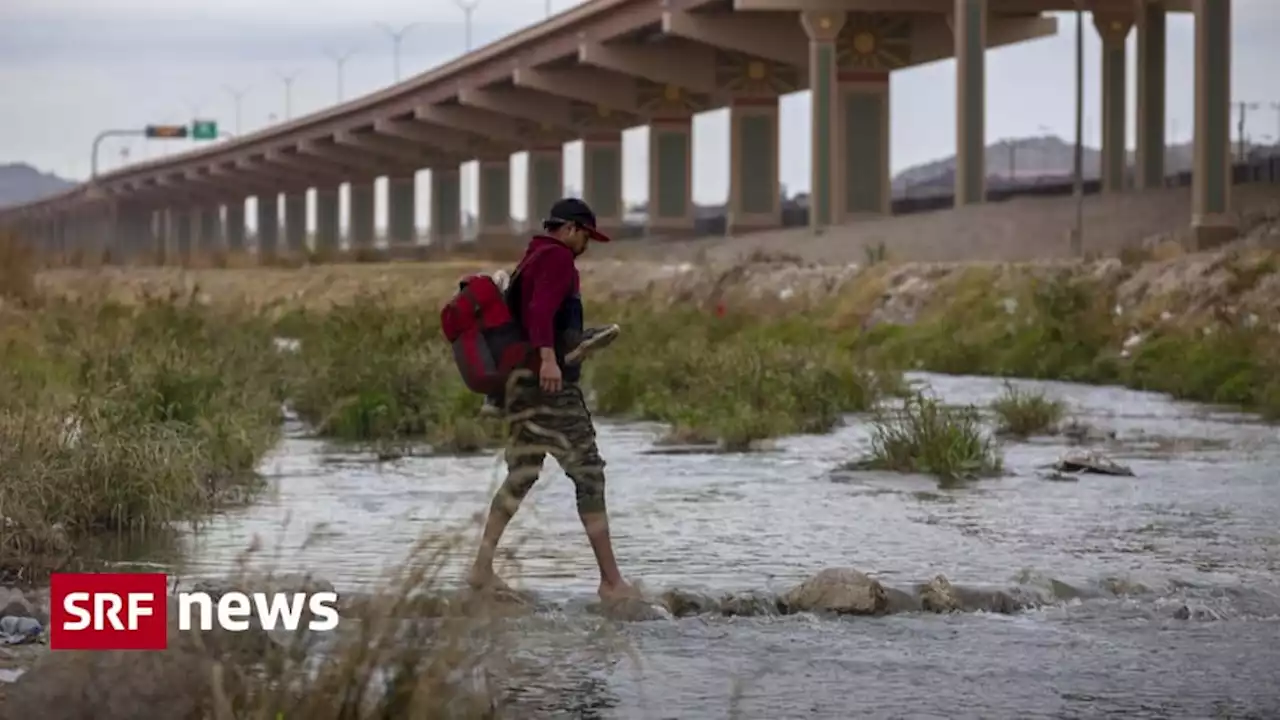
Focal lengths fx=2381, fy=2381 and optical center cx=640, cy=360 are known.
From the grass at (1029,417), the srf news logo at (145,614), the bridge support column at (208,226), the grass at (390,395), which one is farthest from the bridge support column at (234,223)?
the srf news logo at (145,614)

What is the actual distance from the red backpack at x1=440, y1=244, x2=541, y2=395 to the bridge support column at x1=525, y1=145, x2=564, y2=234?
85.4 meters

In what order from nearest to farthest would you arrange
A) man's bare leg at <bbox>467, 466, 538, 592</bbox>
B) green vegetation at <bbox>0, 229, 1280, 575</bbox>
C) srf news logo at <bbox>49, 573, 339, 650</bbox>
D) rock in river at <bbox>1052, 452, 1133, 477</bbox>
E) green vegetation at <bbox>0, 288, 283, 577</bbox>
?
srf news logo at <bbox>49, 573, 339, 650</bbox> → man's bare leg at <bbox>467, 466, 538, 592</bbox> → green vegetation at <bbox>0, 288, 283, 577</bbox> → green vegetation at <bbox>0, 229, 1280, 575</bbox> → rock in river at <bbox>1052, 452, 1133, 477</bbox>

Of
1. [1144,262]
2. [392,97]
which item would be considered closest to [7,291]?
[1144,262]

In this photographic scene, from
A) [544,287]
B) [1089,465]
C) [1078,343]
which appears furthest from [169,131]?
[544,287]

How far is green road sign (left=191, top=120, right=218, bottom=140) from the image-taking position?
12750cm

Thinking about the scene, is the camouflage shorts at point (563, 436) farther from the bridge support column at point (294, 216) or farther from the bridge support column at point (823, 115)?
the bridge support column at point (294, 216)

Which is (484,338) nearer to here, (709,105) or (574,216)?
(574,216)

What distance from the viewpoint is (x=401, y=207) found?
119 m

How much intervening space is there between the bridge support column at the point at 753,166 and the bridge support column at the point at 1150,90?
15.4 metres

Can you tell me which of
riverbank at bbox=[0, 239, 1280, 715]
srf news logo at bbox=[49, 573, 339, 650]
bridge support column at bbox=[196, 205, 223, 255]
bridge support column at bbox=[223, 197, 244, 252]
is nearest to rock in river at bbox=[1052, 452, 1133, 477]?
riverbank at bbox=[0, 239, 1280, 715]

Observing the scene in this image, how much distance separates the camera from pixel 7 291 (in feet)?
114

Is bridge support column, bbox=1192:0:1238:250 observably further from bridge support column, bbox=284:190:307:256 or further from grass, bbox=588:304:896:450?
bridge support column, bbox=284:190:307:256

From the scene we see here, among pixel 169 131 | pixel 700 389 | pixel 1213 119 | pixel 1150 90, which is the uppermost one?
pixel 169 131

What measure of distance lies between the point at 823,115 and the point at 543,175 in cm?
4136
